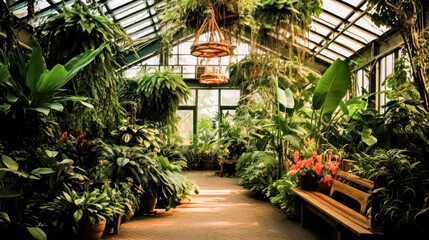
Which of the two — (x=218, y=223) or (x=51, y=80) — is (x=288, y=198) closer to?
(x=218, y=223)

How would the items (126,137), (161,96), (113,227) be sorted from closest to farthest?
(113,227)
(126,137)
(161,96)

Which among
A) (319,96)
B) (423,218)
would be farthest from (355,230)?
(319,96)

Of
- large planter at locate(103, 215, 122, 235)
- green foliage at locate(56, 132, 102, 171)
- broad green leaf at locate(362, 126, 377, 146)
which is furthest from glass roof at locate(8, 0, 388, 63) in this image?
large planter at locate(103, 215, 122, 235)

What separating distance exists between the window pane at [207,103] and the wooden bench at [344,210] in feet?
27.5

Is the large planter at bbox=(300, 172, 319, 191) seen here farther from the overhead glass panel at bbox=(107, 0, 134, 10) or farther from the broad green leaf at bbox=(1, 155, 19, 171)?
the overhead glass panel at bbox=(107, 0, 134, 10)

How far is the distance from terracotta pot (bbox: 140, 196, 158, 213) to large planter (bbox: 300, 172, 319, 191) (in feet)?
6.05

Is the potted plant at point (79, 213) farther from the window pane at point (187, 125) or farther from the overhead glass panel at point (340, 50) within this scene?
the window pane at point (187, 125)

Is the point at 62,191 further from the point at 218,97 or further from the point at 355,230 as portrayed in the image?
the point at 218,97

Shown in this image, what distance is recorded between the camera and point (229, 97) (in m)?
12.2

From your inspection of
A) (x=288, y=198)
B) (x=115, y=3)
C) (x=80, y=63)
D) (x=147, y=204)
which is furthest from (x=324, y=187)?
(x=115, y=3)

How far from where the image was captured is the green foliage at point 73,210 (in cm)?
297

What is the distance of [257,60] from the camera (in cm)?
659

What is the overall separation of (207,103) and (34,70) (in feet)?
32.1

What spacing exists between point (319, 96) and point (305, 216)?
140 centimetres
